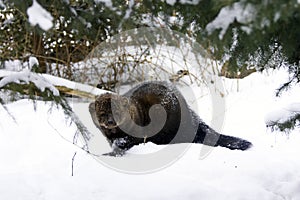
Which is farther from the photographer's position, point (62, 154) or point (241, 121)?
point (241, 121)

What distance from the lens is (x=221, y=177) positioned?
312 cm

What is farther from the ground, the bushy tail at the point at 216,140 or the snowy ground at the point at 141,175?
the bushy tail at the point at 216,140

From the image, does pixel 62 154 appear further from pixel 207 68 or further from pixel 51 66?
pixel 207 68

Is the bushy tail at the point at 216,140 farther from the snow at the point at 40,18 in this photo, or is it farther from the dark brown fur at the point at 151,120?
the snow at the point at 40,18

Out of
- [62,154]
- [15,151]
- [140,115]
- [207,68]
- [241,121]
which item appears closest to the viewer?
[62,154]

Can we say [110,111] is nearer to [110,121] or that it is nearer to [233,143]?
[110,121]

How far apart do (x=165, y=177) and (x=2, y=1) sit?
1589 mm

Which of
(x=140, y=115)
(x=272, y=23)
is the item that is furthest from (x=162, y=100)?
(x=272, y=23)

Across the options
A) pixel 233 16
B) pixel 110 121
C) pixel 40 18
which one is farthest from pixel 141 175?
pixel 233 16

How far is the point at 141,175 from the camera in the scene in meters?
3.11

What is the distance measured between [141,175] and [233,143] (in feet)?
4.12

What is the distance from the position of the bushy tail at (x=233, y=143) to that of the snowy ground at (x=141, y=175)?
0.32ft

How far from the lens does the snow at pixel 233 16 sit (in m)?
1.31

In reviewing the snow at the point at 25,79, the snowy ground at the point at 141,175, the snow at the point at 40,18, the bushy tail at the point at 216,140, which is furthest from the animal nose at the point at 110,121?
the snow at the point at 40,18
